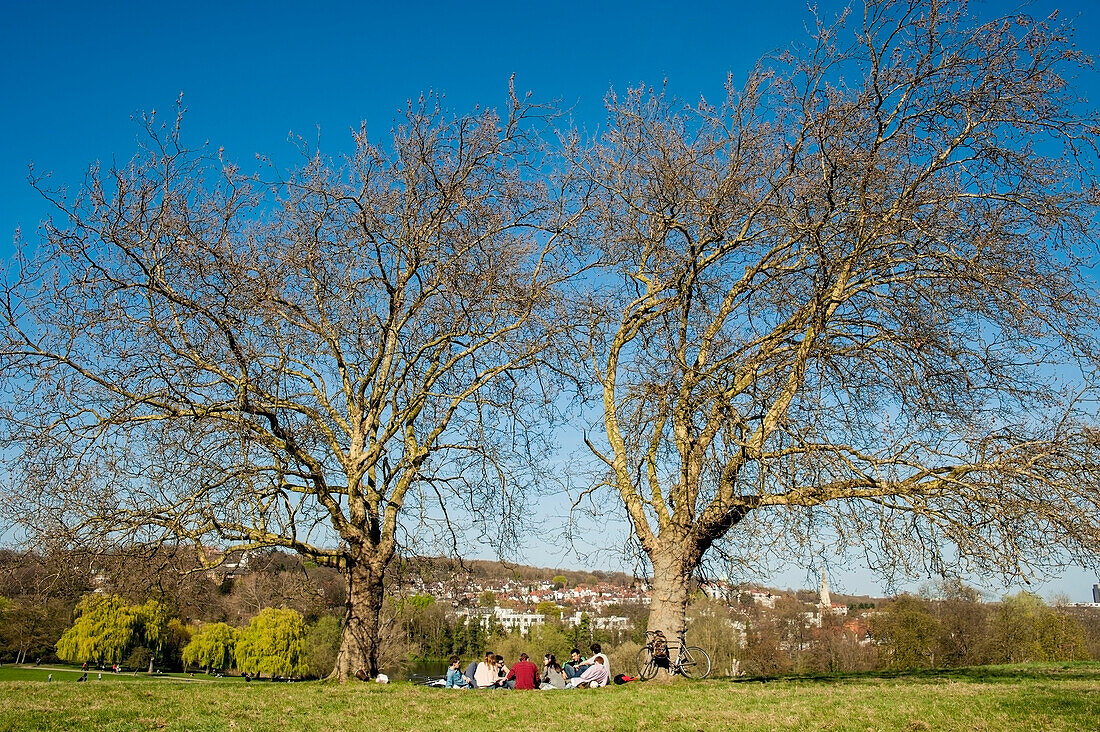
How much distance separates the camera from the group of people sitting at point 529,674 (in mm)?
12273

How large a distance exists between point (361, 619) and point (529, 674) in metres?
2.91

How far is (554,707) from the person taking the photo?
8.09 metres

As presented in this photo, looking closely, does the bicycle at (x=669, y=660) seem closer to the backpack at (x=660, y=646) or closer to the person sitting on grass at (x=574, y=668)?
the backpack at (x=660, y=646)

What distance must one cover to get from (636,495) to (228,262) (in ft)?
23.6

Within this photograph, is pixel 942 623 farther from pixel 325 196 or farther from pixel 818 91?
pixel 325 196

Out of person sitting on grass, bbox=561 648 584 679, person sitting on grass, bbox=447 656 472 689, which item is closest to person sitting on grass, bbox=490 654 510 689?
person sitting on grass, bbox=447 656 472 689

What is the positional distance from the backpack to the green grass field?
2.96 feet

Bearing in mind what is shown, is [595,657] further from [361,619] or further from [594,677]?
[361,619]

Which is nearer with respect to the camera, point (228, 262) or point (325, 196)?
point (228, 262)

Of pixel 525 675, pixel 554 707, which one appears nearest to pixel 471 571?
pixel 525 675

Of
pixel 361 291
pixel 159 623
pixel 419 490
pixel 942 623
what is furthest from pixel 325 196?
pixel 159 623

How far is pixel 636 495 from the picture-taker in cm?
1212

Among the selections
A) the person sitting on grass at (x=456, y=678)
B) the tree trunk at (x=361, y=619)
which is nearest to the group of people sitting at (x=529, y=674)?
the person sitting on grass at (x=456, y=678)

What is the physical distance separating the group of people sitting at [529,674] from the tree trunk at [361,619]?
166cm
